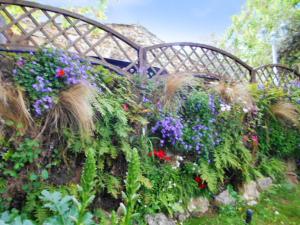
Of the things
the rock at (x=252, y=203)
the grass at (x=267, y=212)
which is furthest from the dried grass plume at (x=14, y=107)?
the rock at (x=252, y=203)

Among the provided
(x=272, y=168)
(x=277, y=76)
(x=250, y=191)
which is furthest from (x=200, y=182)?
(x=277, y=76)

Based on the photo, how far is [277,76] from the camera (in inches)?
201

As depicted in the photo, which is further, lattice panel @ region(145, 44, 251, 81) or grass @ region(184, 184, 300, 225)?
lattice panel @ region(145, 44, 251, 81)

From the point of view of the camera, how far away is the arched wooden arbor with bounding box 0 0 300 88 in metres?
2.50

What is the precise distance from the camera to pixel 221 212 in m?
2.88

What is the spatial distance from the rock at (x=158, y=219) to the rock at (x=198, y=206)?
38 cm

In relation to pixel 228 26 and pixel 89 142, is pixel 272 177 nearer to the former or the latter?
pixel 89 142

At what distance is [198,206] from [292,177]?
207 cm

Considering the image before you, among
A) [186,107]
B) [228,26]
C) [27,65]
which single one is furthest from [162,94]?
[228,26]

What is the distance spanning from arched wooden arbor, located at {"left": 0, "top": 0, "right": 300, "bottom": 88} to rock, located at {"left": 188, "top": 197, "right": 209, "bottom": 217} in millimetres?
1507

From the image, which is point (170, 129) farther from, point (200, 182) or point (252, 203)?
point (252, 203)

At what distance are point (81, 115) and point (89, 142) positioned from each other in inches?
9.8

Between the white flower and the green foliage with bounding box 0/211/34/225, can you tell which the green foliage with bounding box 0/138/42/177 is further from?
the white flower

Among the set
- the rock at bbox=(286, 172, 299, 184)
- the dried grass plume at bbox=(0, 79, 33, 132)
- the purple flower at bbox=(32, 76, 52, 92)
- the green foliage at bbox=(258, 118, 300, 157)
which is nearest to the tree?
the green foliage at bbox=(258, 118, 300, 157)
